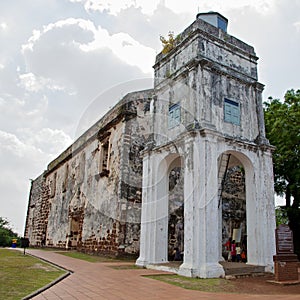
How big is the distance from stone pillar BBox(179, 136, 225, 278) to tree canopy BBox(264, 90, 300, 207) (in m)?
5.89

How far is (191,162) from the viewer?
8.73 metres

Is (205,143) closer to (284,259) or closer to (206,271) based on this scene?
(206,271)

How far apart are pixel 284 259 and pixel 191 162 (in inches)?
124

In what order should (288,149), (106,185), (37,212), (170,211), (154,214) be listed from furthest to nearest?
(37,212) → (106,185) → (288,149) → (170,211) → (154,214)

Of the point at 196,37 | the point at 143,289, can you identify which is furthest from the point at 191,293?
the point at 196,37

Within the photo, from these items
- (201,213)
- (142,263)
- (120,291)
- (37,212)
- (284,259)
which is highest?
(37,212)

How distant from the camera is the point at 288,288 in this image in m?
6.64

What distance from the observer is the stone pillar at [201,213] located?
794 cm

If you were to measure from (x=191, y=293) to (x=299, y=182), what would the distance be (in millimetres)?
9591

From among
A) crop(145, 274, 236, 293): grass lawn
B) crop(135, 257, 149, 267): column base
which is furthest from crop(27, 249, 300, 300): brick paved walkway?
crop(135, 257, 149, 267): column base

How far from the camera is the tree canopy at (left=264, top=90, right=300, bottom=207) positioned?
523 inches

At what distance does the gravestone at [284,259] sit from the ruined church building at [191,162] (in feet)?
4.50

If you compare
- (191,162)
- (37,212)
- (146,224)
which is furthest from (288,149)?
(37,212)

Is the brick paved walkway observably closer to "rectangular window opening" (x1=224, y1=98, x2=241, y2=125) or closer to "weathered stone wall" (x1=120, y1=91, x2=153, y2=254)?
"weathered stone wall" (x1=120, y1=91, x2=153, y2=254)
